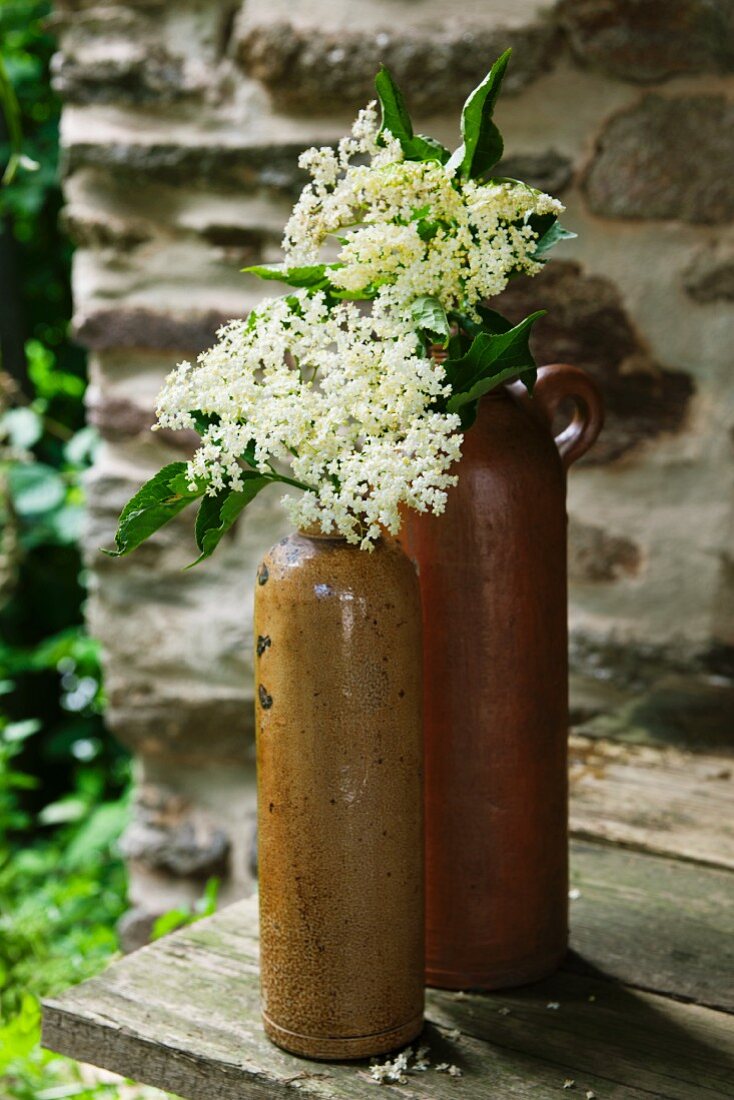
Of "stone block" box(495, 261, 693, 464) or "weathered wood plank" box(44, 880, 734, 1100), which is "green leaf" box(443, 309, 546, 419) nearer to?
"weathered wood plank" box(44, 880, 734, 1100)

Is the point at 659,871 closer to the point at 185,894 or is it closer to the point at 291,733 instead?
the point at 291,733

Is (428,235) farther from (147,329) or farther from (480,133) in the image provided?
(147,329)

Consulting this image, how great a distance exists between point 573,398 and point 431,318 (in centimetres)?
21

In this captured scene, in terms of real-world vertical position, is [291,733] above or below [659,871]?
above

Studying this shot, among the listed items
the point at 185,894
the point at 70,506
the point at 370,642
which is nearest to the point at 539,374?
the point at 370,642

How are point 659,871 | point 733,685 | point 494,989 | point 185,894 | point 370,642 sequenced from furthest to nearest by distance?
point 185,894 → point 733,685 → point 659,871 → point 494,989 → point 370,642

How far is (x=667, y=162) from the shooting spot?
150 centimetres

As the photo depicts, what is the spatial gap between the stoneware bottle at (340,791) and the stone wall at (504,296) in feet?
2.01

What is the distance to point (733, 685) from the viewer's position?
1504 millimetres

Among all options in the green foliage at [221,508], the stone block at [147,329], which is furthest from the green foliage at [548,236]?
the stone block at [147,329]

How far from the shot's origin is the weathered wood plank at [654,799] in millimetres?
1093

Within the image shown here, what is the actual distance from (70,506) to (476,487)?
138 cm

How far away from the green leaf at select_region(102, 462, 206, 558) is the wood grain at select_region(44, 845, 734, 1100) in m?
0.30

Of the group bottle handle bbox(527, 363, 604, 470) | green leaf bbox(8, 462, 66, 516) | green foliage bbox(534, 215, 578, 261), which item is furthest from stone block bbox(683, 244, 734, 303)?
green leaf bbox(8, 462, 66, 516)
